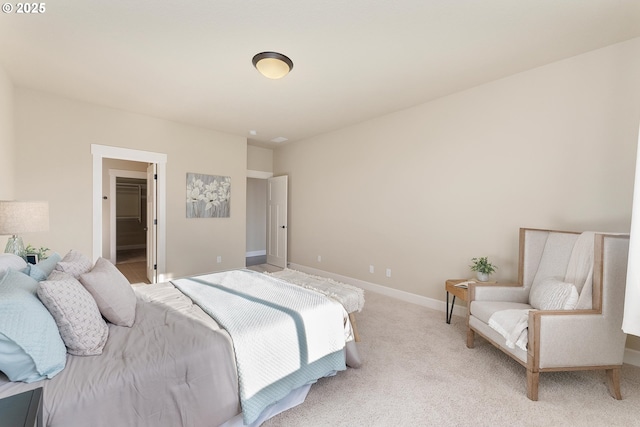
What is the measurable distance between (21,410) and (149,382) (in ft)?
1.51

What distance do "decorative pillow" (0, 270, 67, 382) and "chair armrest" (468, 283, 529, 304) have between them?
2906 mm

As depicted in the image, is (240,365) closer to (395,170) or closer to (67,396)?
(67,396)

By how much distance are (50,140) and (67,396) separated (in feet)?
12.5

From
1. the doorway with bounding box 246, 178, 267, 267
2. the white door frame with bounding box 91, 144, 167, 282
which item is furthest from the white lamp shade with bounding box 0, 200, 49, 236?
the doorway with bounding box 246, 178, 267, 267

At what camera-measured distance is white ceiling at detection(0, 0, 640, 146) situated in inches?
76.6

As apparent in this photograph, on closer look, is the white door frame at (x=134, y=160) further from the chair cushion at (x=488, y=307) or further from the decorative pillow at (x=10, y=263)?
the chair cushion at (x=488, y=307)

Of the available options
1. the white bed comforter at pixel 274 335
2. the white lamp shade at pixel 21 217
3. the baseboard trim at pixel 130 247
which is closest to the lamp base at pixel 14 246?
the white lamp shade at pixel 21 217

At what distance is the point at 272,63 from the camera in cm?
239

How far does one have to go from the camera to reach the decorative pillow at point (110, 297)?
1.58 meters

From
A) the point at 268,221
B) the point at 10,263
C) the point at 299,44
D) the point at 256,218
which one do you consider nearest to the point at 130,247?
the point at 256,218

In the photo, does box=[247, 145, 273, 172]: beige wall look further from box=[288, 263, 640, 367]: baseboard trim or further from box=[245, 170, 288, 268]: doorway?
box=[288, 263, 640, 367]: baseboard trim

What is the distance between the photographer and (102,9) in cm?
196

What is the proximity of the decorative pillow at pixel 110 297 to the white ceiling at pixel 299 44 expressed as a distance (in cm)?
185

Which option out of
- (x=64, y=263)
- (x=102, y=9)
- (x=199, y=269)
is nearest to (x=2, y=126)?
(x=102, y=9)
